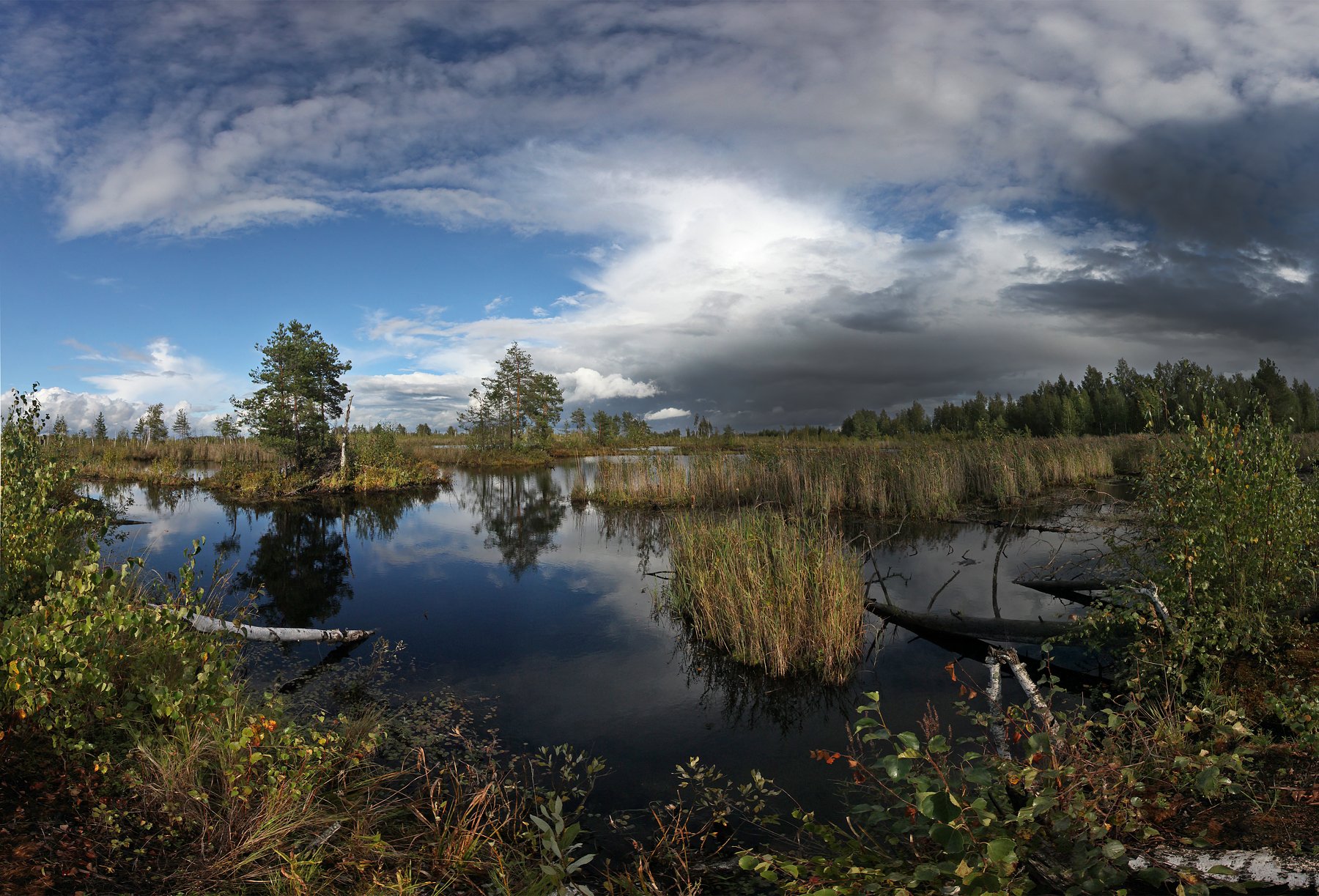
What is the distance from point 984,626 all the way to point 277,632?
836cm

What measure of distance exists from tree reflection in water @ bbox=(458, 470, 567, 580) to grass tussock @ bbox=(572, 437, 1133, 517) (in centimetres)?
224

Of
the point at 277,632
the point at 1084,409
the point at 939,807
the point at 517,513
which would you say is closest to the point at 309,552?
the point at 517,513

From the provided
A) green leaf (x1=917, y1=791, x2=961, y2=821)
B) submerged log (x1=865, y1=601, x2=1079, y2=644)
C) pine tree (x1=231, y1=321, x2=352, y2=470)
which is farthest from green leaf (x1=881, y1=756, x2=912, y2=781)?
pine tree (x1=231, y1=321, x2=352, y2=470)

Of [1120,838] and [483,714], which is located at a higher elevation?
[1120,838]

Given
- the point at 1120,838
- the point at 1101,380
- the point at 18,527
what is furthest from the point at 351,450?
the point at 1101,380

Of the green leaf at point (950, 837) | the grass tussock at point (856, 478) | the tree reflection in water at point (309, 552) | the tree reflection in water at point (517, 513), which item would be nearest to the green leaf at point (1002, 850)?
the green leaf at point (950, 837)

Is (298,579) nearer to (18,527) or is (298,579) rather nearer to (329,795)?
(18,527)

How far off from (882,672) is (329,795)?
577 centimetres

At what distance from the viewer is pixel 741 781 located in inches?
196

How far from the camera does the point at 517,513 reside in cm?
2106

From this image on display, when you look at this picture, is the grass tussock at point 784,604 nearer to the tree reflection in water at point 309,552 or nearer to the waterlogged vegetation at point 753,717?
the waterlogged vegetation at point 753,717

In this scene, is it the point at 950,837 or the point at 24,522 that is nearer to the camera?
the point at 950,837

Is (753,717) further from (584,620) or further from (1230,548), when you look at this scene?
(1230,548)

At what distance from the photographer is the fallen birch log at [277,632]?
605cm
